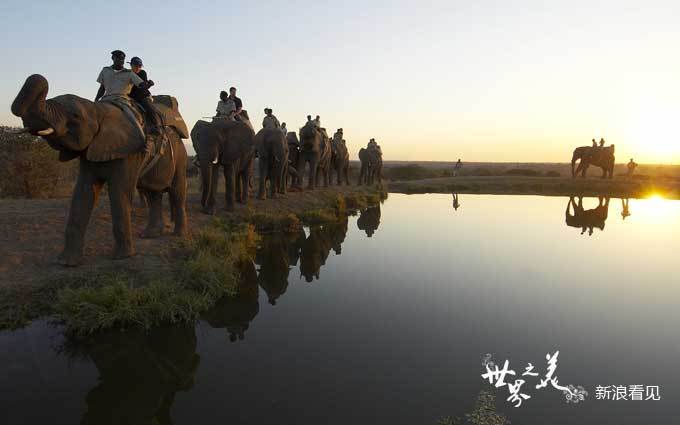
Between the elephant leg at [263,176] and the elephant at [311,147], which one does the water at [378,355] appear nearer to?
the elephant leg at [263,176]

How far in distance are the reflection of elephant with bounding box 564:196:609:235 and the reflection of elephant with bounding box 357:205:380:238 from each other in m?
6.97

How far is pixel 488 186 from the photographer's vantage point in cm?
3131

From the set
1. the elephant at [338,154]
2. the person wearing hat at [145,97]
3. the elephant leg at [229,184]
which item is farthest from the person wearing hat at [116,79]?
the elephant at [338,154]

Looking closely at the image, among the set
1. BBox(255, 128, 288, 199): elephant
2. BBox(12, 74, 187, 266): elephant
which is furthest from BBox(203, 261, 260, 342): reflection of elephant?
BBox(255, 128, 288, 199): elephant

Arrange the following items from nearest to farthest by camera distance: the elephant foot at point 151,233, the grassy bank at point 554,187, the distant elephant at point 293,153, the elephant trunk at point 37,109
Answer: the elephant trunk at point 37,109, the elephant foot at point 151,233, the distant elephant at point 293,153, the grassy bank at point 554,187

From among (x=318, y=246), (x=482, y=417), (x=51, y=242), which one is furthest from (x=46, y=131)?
(x=318, y=246)

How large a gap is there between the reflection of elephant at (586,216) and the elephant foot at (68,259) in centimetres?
1373

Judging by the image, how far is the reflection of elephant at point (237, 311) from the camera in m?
4.97

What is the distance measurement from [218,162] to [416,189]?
2179cm

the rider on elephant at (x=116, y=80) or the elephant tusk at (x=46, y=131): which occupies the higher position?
the rider on elephant at (x=116, y=80)

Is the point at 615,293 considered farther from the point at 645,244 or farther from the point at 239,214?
the point at 239,214

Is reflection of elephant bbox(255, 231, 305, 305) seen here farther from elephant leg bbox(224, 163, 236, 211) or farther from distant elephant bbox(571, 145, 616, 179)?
distant elephant bbox(571, 145, 616, 179)

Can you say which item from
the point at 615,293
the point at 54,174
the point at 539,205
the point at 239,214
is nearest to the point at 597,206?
the point at 539,205

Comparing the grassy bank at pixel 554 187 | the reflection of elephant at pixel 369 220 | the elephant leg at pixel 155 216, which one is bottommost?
the reflection of elephant at pixel 369 220
